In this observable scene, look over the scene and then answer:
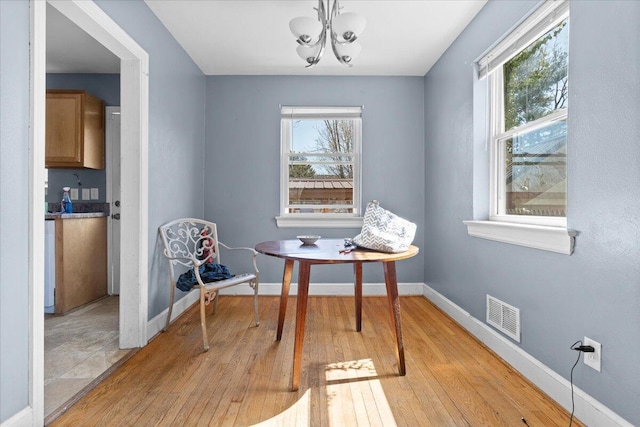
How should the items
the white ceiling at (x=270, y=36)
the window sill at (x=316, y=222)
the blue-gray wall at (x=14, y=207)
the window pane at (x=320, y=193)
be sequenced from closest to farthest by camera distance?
the blue-gray wall at (x=14, y=207)
the white ceiling at (x=270, y=36)
the window sill at (x=316, y=222)
the window pane at (x=320, y=193)

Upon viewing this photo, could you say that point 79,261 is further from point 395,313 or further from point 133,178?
point 395,313

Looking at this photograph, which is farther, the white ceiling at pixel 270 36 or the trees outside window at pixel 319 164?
the trees outside window at pixel 319 164

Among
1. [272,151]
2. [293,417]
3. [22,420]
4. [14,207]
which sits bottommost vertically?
[293,417]

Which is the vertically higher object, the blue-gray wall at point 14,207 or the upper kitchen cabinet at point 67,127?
the upper kitchen cabinet at point 67,127

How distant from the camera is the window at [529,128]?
1.79m

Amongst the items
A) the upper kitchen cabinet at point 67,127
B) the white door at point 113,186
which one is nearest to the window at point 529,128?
the white door at point 113,186

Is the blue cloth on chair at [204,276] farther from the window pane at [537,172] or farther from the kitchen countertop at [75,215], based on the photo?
the window pane at [537,172]

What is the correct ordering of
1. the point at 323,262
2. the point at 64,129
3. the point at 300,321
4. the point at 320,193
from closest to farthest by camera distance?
the point at 323,262 → the point at 300,321 → the point at 64,129 → the point at 320,193

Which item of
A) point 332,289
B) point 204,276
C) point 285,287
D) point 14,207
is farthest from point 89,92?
point 332,289

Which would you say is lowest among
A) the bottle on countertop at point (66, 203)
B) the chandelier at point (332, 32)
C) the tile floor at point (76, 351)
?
the tile floor at point (76, 351)

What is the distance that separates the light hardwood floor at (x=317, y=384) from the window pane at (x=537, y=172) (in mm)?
980

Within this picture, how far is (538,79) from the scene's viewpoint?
2.01m

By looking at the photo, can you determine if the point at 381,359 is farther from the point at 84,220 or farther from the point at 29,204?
the point at 84,220

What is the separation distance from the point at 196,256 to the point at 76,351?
108 cm
